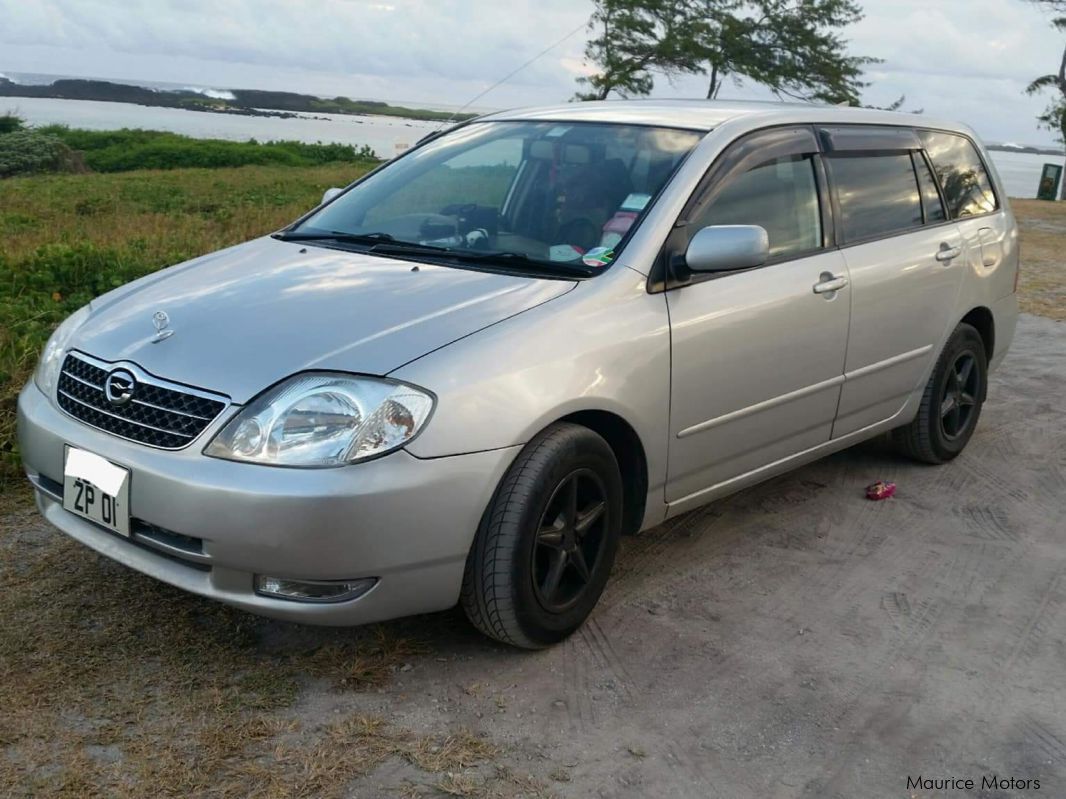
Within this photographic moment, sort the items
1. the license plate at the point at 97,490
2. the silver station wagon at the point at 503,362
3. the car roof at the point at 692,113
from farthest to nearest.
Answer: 1. the car roof at the point at 692,113
2. the license plate at the point at 97,490
3. the silver station wagon at the point at 503,362

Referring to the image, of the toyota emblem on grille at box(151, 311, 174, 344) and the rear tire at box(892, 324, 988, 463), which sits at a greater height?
the toyota emblem on grille at box(151, 311, 174, 344)

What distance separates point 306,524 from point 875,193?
10.1ft

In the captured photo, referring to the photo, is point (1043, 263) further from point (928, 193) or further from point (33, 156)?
point (33, 156)

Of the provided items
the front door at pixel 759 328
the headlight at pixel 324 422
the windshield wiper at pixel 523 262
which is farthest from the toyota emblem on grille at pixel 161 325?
the front door at pixel 759 328

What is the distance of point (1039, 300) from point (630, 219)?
7.91 m

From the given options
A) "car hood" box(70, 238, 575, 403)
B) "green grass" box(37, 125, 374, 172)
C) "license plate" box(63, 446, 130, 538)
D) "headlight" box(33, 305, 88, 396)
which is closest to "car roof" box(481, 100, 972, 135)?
"car hood" box(70, 238, 575, 403)

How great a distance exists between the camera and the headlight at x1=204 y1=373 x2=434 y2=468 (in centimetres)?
284

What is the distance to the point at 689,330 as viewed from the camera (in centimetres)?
363

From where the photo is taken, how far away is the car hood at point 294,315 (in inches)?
118

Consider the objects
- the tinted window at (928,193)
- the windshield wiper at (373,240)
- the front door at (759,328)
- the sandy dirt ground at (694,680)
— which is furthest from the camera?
the tinted window at (928,193)

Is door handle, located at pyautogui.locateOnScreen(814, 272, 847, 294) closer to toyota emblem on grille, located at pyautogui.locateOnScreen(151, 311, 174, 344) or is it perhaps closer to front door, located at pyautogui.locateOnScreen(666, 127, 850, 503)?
front door, located at pyautogui.locateOnScreen(666, 127, 850, 503)

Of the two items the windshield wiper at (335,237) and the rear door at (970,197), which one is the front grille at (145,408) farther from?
the rear door at (970,197)

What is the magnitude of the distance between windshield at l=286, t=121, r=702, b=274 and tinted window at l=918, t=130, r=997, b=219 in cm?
184

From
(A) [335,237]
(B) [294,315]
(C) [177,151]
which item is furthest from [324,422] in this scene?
(C) [177,151]
